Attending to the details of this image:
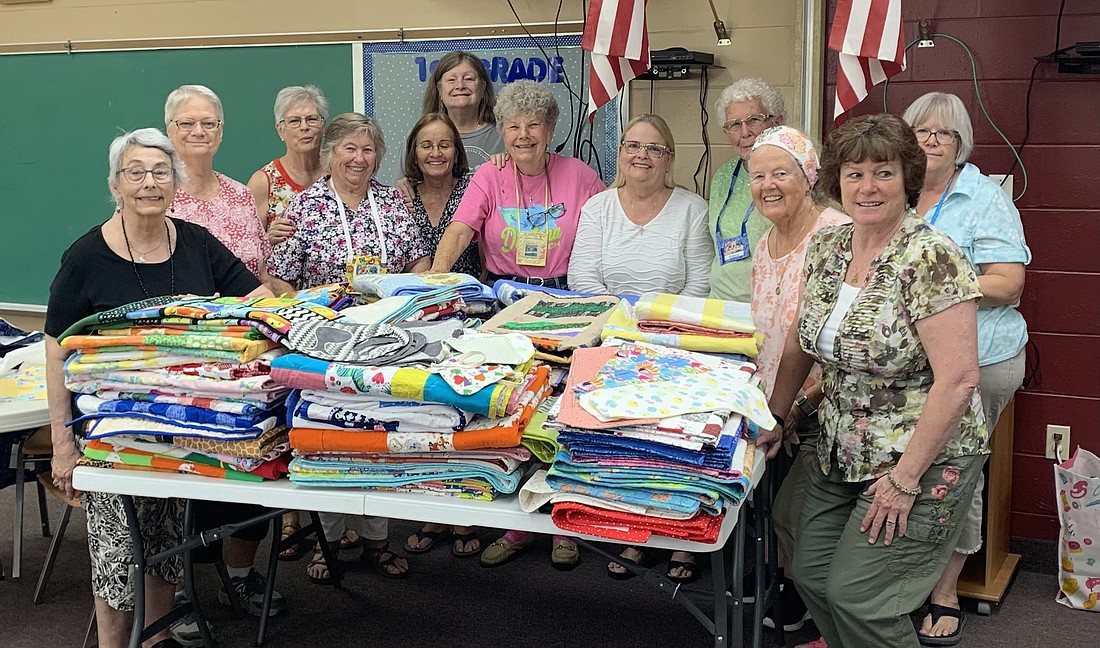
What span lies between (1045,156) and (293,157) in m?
2.60

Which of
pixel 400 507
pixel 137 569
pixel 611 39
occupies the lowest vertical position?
pixel 137 569

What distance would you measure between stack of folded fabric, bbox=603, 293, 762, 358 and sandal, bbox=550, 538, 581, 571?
1403 mm

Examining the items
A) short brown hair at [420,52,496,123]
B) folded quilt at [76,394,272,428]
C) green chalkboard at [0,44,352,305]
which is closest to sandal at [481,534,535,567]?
short brown hair at [420,52,496,123]

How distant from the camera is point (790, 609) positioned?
308cm

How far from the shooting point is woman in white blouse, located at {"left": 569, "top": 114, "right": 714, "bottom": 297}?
122 inches

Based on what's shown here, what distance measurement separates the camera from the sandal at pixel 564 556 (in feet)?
11.9

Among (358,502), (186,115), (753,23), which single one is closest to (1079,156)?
(753,23)

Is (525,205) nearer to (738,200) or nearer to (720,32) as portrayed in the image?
(738,200)

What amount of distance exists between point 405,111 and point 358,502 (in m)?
2.64

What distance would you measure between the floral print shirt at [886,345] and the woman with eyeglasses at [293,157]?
1.97m

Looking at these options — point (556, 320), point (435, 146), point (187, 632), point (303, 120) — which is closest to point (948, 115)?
point (556, 320)

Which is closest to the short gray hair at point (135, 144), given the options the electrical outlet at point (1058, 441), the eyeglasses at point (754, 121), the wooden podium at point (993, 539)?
the eyeglasses at point (754, 121)

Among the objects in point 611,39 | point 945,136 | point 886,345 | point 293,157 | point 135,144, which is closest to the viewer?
point 886,345

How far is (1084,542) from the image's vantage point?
130 inches
